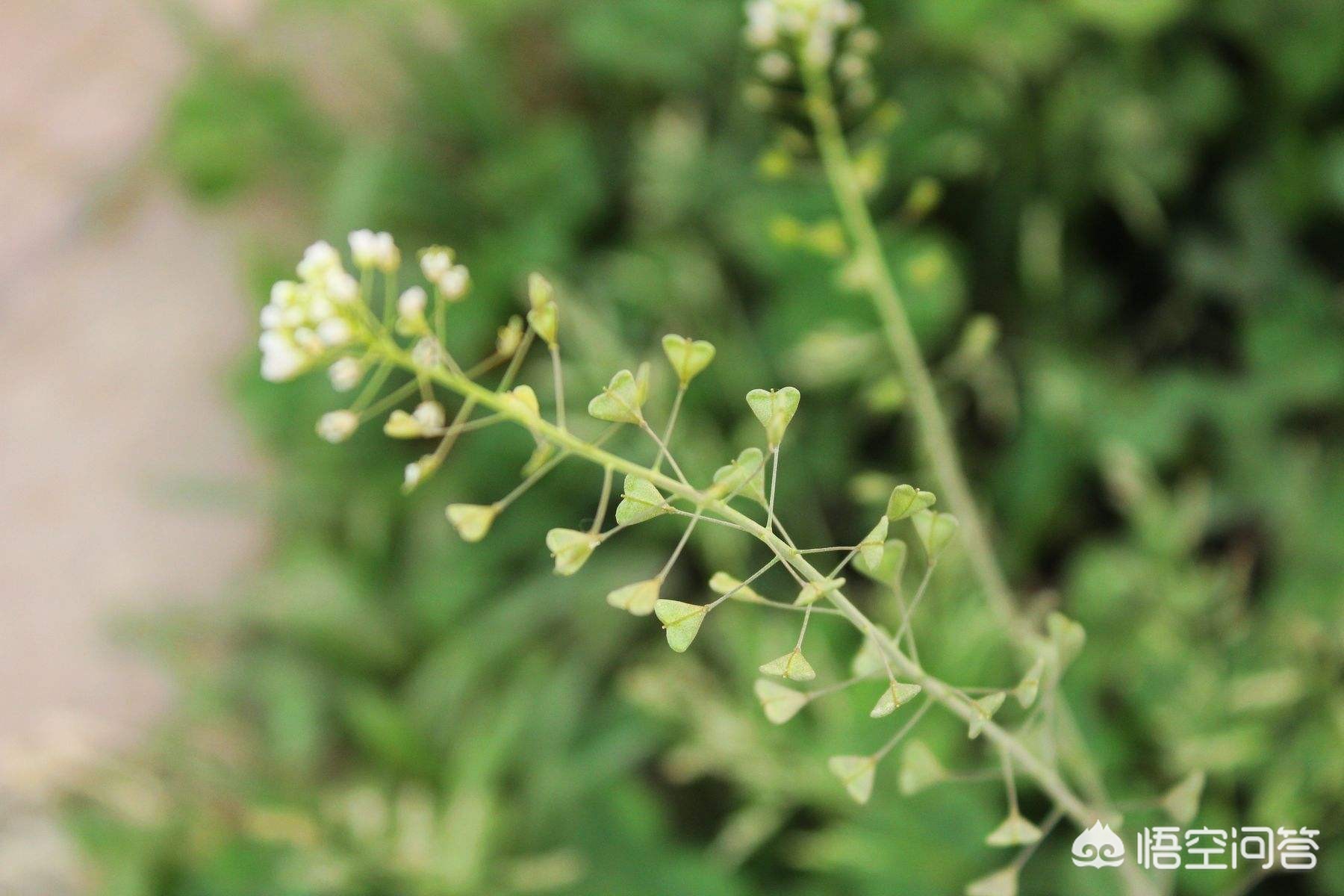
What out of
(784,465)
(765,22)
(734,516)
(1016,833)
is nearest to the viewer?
(734,516)

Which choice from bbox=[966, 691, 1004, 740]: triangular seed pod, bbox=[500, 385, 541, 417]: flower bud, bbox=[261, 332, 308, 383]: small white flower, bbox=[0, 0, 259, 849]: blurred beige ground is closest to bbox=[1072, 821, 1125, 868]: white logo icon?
bbox=[966, 691, 1004, 740]: triangular seed pod

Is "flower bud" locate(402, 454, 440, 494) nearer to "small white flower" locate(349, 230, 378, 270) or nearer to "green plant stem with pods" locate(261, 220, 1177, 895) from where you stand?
"green plant stem with pods" locate(261, 220, 1177, 895)

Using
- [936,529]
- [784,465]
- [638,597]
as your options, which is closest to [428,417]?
[638,597]

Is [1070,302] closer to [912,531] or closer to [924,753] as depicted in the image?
[912,531]

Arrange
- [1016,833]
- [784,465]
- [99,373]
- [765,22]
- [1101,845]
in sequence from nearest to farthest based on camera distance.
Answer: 1. [1016,833]
2. [1101,845]
3. [765,22]
4. [784,465]
5. [99,373]

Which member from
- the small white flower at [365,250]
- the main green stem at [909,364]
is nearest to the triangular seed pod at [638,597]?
the small white flower at [365,250]

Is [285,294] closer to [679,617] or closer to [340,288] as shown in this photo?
[340,288]

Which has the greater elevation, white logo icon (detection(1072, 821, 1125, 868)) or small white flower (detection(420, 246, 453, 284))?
small white flower (detection(420, 246, 453, 284))
